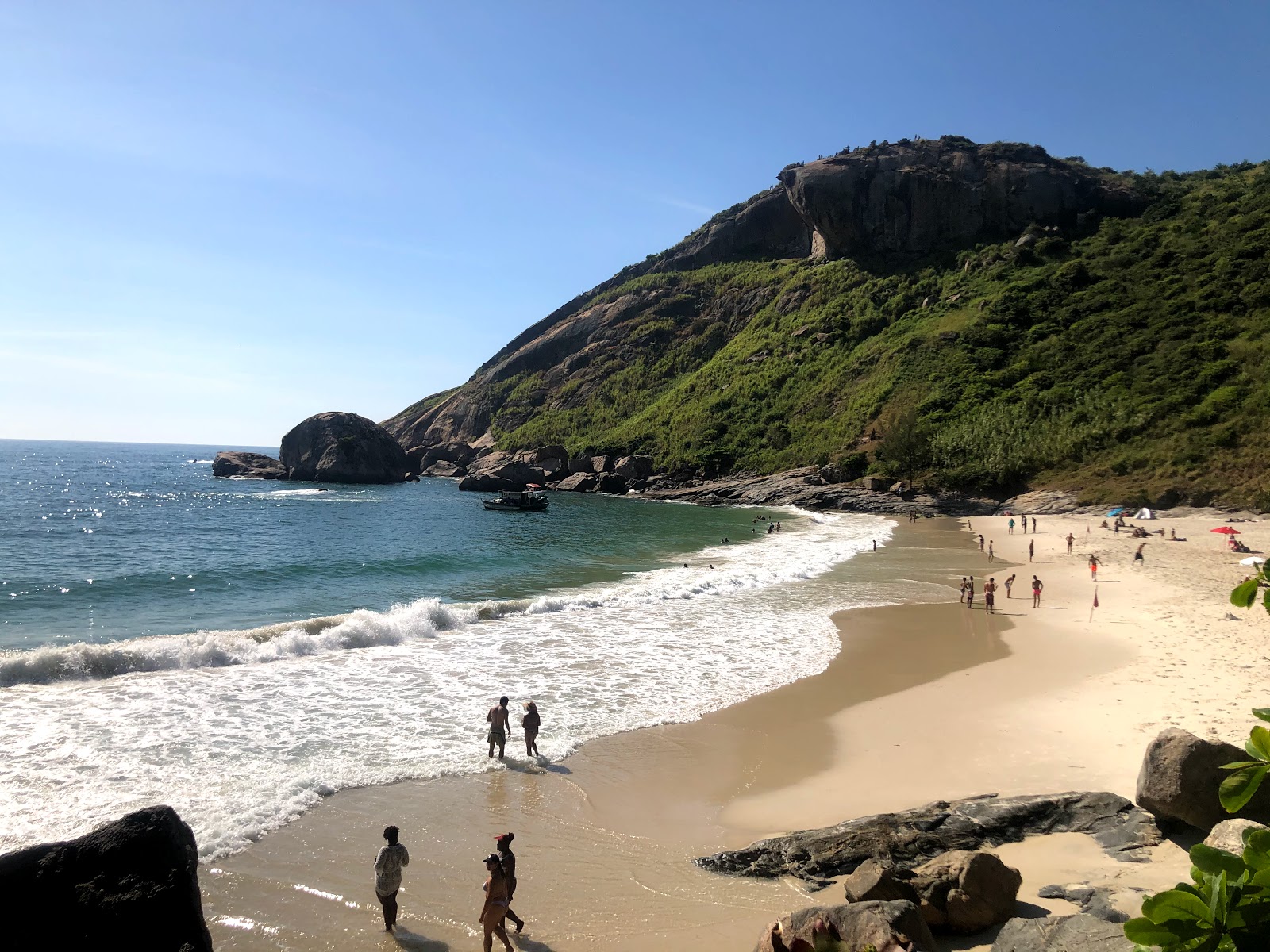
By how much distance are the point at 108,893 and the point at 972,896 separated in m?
7.42

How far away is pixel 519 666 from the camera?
18125mm

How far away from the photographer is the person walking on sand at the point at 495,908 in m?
7.41

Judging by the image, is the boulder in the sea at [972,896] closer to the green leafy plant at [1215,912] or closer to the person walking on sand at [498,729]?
the green leafy plant at [1215,912]

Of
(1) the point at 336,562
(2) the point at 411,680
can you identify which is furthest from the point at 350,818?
(1) the point at 336,562

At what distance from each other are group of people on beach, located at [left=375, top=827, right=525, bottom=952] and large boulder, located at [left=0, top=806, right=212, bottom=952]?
2482mm

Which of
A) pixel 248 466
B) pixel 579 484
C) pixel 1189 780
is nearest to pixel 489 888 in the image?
pixel 1189 780

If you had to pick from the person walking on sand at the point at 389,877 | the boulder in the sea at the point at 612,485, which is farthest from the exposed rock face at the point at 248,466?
the person walking on sand at the point at 389,877

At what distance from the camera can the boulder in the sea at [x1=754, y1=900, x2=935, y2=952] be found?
592 centimetres

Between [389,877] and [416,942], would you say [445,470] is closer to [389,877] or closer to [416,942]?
[389,877]

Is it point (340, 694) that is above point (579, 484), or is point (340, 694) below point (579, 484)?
below

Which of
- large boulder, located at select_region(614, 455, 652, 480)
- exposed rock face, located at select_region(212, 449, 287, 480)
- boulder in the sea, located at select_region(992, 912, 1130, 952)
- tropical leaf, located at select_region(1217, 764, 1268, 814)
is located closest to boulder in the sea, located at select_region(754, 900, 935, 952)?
boulder in the sea, located at select_region(992, 912, 1130, 952)

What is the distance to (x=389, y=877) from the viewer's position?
7996 mm

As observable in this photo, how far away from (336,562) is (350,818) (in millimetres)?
25580

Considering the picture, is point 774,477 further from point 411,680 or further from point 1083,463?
point 411,680
